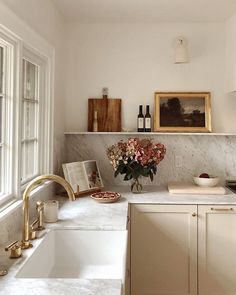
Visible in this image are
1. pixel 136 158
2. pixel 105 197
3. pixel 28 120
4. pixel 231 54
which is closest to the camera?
pixel 28 120

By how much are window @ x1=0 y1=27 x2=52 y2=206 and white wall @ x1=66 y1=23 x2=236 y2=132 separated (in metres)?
0.65

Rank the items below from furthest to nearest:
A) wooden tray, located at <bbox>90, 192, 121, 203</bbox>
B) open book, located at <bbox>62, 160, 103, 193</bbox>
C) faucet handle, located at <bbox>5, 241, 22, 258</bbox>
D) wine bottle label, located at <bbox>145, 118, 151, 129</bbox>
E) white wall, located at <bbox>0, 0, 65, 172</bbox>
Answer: wine bottle label, located at <bbox>145, 118, 151, 129</bbox>, open book, located at <bbox>62, 160, 103, 193</bbox>, wooden tray, located at <bbox>90, 192, 121, 203</bbox>, white wall, located at <bbox>0, 0, 65, 172</bbox>, faucet handle, located at <bbox>5, 241, 22, 258</bbox>

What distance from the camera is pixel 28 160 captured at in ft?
8.41

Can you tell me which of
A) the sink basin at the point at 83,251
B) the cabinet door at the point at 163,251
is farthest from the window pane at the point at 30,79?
the cabinet door at the point at 163,251

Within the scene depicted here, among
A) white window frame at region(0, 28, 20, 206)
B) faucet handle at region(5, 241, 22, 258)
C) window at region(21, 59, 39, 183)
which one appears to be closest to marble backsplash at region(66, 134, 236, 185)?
window at region(21, 59, 39, 183)

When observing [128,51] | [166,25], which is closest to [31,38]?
[128,51]

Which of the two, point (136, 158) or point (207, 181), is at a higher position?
point (136, 158)

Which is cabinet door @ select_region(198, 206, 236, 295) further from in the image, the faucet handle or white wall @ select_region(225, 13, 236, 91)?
the faucet handle

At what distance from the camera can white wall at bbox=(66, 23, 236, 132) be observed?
3.27m

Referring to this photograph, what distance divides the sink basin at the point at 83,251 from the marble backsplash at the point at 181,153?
1.37 m

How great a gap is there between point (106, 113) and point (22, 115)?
1135 mm

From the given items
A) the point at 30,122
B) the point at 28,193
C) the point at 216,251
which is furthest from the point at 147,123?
the point at 28,193

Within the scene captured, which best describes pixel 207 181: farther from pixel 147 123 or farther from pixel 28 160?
pixel 28 160

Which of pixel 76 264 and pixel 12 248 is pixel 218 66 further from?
pixel 12 248
